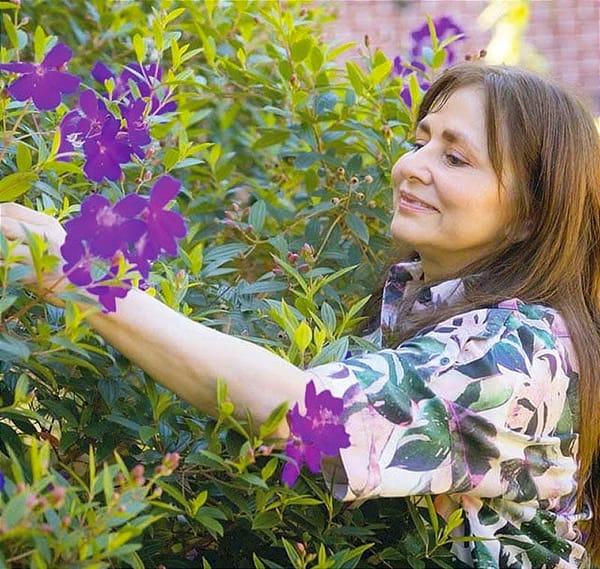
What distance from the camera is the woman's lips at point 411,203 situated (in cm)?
171

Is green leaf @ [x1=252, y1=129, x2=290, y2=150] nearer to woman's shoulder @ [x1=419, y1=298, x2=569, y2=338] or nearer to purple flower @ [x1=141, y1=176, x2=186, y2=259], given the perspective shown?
woman's shoulder @ [x1=419, y1=298, x2=569, y2=338]

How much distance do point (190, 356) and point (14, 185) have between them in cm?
35

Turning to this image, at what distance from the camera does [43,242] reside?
1.23 meters

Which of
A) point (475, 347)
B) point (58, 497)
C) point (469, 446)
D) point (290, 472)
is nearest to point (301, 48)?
point (475, 347)

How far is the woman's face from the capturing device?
5.55 ft

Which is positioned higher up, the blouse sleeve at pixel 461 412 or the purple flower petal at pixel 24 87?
the purple flower petal at pixel 24 87

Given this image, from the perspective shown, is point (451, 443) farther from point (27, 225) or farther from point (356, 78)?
point (356, 78)

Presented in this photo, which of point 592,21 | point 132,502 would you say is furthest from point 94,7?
point 592,21

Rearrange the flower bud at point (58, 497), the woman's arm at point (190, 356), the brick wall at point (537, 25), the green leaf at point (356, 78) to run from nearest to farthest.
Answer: the flower bud at point (58, 497) < the woman's arm at point (190, 356) < the green leaf at point (356, 78) < the brick wall at point (537, 25)

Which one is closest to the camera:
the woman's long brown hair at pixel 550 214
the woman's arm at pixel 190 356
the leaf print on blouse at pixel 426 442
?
the woman's arm at pixel 190 356

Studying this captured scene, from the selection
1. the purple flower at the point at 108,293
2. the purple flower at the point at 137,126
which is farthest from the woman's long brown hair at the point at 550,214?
the purple flower at the point at 108,293

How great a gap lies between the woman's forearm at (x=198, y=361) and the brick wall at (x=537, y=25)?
193 inches

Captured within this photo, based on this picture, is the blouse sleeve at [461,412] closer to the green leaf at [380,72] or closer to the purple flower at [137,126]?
the purple flower at [137,126]

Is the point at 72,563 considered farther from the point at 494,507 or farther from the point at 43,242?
the point at 494,507
